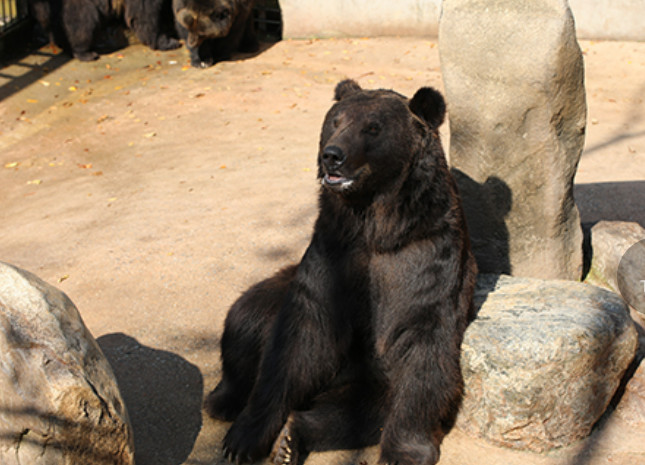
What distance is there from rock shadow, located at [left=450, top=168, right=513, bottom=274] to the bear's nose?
6.10 feet

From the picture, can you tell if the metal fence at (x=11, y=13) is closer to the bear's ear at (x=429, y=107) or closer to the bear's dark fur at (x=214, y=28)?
the bear's dark fur at (x=214, y=28)

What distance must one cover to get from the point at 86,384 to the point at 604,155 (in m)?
7.31

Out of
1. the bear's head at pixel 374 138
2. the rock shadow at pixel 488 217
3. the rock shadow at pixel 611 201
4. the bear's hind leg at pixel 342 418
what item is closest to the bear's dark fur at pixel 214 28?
the rock shadow at pixel 611 201

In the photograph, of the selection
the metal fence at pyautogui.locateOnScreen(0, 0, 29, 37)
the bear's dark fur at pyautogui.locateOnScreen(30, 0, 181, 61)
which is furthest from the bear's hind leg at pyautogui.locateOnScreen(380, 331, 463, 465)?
Result: the metal fence at pyautogui.locateOnScreen(0, 0, 29, 37)

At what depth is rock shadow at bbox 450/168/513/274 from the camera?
571cm

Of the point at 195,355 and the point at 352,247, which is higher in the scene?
the point at 352,247

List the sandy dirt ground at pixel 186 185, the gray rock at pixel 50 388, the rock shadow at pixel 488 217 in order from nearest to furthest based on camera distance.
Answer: the gray rock at pixel 50 388 → the sandy dirt ground at pixel 186 185 → the rock shadow at pixel 488 217

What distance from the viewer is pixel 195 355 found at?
5348 mm

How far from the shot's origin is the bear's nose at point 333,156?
13.3 feet

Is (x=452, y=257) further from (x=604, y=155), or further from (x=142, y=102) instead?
(x=142, y=102)

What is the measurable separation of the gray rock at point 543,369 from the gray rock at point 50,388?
2029mm

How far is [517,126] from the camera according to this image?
5.43 metres

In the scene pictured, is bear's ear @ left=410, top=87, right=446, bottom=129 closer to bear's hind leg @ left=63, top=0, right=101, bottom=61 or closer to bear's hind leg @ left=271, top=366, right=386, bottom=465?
bear's hind leg @ left=271, top=366, right=386, bottom=465

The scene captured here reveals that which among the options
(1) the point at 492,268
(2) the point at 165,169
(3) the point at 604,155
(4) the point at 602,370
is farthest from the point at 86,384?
(3) the point at 604,155
